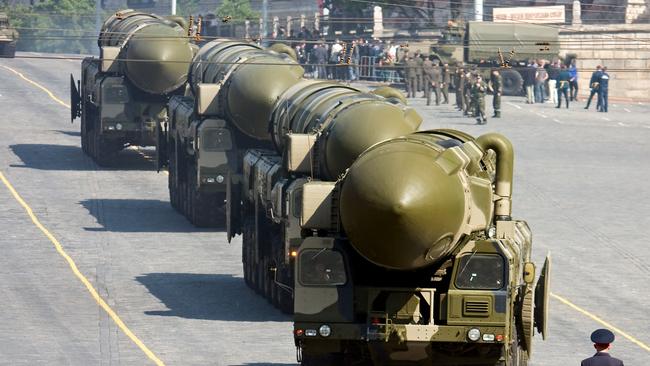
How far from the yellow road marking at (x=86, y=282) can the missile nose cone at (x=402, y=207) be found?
598 centimetres

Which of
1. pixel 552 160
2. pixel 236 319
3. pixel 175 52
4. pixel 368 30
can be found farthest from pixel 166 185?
pixel 368 30

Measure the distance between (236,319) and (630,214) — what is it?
16357 millimetres

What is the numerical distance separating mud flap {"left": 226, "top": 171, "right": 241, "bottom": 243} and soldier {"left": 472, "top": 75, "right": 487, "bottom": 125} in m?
27.2

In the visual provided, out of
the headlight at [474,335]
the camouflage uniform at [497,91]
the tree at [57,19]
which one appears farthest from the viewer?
the tree at [57,19]

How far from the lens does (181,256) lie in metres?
36.2

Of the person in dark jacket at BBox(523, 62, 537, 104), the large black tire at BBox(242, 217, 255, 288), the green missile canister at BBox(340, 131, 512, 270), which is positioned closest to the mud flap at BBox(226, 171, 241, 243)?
the large black tire at BBox(242, 217, 255, 288)

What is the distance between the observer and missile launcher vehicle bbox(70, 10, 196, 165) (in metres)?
45.9

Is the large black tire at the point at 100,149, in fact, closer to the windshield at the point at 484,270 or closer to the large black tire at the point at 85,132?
the large black tire at the point at 85,132

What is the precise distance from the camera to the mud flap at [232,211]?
3331 cm

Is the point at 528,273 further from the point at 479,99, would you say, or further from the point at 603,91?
the point at 603,91

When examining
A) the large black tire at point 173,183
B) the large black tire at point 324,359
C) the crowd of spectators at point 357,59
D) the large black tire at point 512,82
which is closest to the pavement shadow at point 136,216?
the large black tire at point 173,183

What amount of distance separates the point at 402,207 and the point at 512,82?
55.1 meters

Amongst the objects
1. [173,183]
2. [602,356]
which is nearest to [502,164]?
[602,356]

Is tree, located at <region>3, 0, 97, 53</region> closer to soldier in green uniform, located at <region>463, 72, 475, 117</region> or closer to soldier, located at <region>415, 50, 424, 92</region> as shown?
soldier, located at <region>415, 50, 424, 92</region>
